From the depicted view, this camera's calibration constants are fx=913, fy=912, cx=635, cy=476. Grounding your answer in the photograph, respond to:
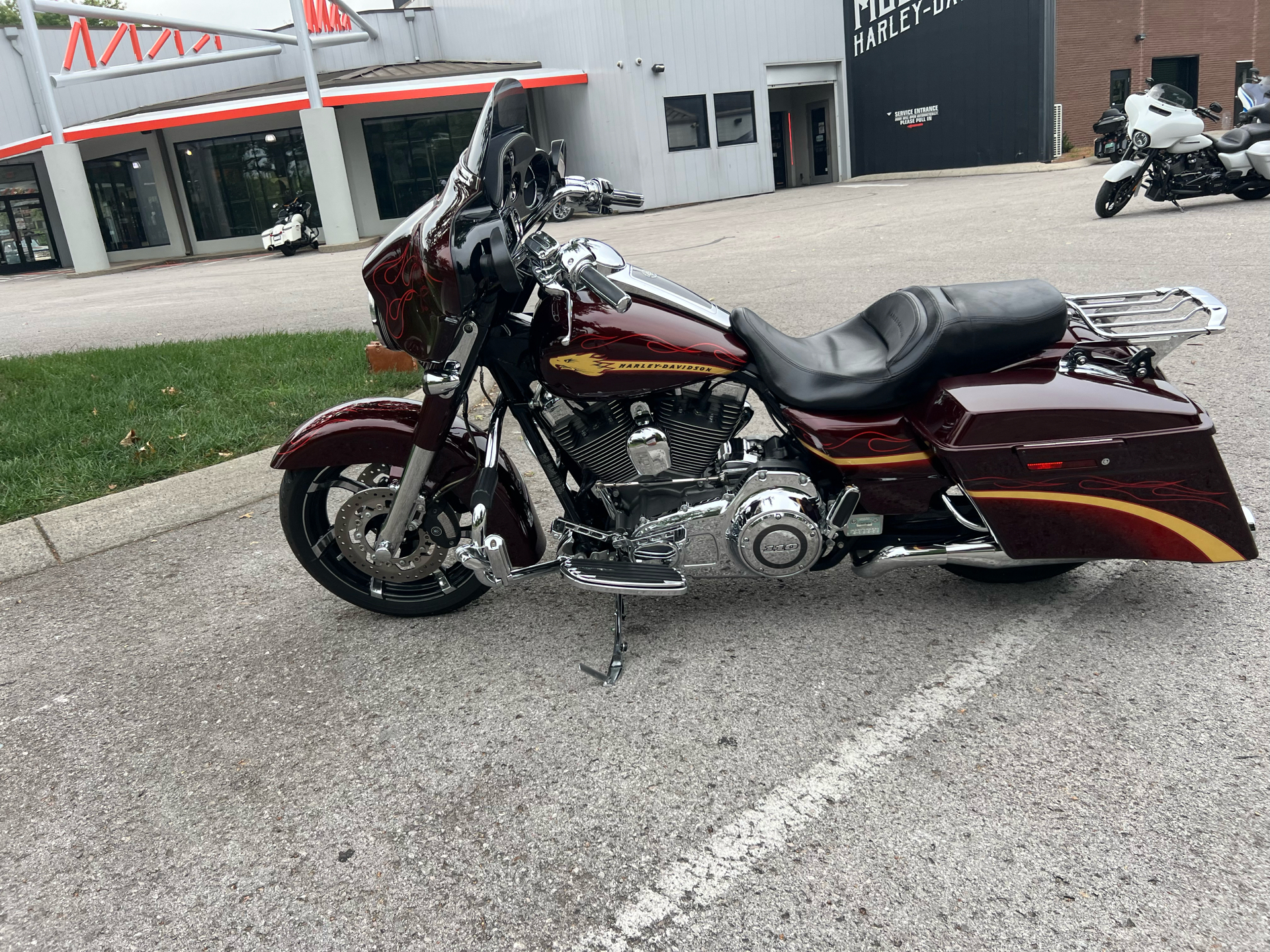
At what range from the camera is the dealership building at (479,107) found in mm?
22172

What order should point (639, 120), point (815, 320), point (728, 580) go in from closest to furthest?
point (728, 580) → point (815, 320) → point (639, 120)

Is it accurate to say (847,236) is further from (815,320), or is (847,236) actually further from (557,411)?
(557,411)

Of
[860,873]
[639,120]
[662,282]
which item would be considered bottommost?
[860,873]

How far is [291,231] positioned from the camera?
2164 centimetres

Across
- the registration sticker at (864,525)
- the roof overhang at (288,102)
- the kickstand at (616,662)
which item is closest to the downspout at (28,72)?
the roof overhang at (288,102)

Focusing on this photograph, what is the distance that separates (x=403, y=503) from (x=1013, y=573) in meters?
2.14

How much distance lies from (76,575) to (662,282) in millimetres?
2963

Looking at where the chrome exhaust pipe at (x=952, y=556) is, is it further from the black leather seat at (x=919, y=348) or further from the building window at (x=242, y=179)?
the building window at (x=242, y=179)

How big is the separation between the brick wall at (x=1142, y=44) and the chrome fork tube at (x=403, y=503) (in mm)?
25446

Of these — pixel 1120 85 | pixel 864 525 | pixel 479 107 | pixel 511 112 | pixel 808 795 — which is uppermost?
pixel 479 107

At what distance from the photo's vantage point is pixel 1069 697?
262cm

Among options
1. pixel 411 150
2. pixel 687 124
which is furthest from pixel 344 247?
pixel 687 124

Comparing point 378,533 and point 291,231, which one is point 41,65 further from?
point 378,533

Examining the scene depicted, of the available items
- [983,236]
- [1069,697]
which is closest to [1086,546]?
[1069,697]
